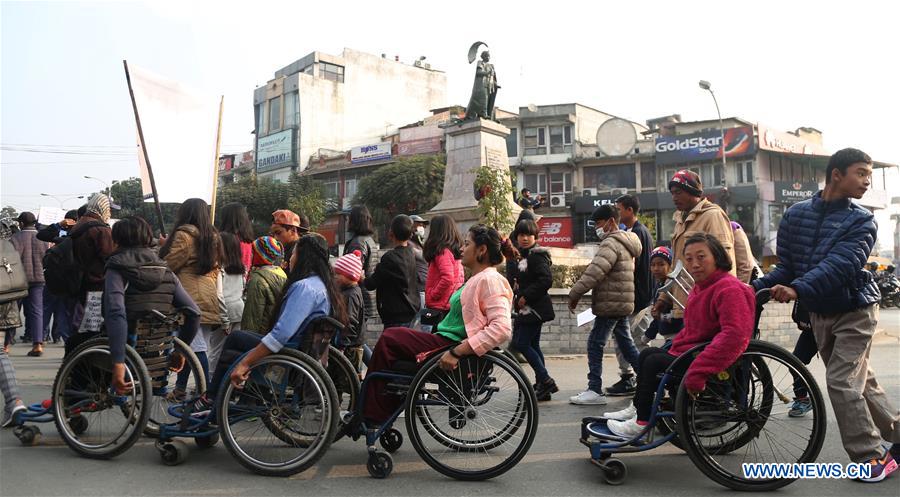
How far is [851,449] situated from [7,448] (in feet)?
17.3

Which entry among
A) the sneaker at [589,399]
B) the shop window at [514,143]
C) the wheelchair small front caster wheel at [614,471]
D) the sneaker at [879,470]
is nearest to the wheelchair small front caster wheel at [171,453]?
the wheelchair small front caster wheel at [614,471]

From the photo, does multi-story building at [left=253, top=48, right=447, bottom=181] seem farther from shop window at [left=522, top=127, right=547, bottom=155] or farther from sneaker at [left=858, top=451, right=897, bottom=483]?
sneaker at [left=858, top=451, right=897, bottom=483]

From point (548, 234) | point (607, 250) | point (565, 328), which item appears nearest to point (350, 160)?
point (548, 234)

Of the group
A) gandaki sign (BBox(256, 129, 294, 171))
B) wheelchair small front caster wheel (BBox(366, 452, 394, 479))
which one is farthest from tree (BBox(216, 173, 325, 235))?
wheelchair small front caster wheel (BBox(366, 452, 394, 479))

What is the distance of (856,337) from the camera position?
397cm

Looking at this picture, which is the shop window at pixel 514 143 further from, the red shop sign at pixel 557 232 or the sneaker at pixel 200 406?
the sneaker at pixel 200 406

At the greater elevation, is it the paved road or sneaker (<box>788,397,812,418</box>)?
sneaker (<box>788,397,812,418</box>)

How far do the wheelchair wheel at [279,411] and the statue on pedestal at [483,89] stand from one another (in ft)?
44.5

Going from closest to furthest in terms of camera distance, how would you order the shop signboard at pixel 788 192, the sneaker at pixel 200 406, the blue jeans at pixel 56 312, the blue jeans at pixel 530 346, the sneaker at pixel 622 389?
the sneaker at pixel 200 406, the blue jeans at pixel 530 346, the sneaker at pixel 622 389, the blue jeans at pixel 56 312, the shop signboard at pixel 788 192

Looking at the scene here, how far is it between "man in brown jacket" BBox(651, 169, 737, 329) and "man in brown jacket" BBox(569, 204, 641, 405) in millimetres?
746

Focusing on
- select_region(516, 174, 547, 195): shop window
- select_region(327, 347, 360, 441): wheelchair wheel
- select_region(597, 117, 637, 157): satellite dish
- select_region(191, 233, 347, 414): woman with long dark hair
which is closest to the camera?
select_region(191, 233, 347, 414): woman with long dark hair

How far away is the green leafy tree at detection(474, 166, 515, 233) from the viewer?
14.7 m

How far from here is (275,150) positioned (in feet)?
213

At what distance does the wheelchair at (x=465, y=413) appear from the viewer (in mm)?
3977
